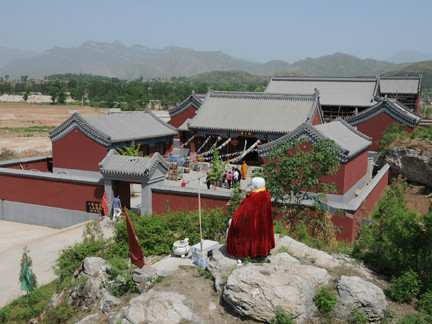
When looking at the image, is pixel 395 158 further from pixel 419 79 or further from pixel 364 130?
pixel 419 79

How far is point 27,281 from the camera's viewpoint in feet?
37.8

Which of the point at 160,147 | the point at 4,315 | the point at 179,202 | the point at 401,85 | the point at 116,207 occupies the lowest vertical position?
the point at 4,315

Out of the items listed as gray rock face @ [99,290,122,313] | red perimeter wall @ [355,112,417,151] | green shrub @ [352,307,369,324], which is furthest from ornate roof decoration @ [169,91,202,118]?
green shrub @ [352,307,369,324]

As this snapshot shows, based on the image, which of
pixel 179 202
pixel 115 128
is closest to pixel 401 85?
pixel 115 128

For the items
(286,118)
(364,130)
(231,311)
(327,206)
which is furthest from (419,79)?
(231,311)

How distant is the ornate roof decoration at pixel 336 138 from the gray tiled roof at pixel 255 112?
480cm

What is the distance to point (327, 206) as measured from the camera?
1353 cm

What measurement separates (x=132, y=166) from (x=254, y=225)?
29.7 feet

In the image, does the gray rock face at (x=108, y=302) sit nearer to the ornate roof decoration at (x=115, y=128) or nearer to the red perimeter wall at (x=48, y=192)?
the red perimeter wall at (x=48, y=192)

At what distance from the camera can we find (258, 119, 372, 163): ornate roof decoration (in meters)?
18.5

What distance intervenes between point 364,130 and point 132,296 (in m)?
25.4

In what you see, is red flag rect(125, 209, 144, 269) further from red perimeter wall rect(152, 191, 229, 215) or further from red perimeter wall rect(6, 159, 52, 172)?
red perimeter wall rect(6, 159, 52, 172)

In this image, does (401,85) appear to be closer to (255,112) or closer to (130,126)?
(255,112)

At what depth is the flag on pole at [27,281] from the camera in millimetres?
11430
